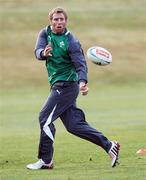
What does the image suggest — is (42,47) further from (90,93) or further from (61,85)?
(90,93)

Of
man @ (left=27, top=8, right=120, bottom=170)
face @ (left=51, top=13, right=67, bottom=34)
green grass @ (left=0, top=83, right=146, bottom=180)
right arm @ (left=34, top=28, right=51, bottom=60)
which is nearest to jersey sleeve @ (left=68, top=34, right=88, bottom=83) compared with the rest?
man @ (left=27, top=8, right=120, bottom=170)

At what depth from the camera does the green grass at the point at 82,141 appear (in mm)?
13422

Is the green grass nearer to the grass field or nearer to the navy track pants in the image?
the grass field

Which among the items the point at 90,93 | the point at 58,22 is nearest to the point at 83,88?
the point at 58,22

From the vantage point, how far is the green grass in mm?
13422

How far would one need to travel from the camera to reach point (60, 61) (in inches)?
553

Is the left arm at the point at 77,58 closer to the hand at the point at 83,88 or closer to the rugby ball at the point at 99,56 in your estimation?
the hand at the point at 83,88

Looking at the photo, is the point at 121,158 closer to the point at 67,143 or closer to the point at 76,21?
the point at 67,143

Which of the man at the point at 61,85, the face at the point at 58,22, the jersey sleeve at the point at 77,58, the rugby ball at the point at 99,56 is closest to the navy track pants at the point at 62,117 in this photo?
the man at the point at 61,85

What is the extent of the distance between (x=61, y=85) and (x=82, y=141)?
5302mm

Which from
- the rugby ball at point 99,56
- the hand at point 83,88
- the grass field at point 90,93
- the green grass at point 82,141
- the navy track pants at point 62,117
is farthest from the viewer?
the grass field at point 90,93

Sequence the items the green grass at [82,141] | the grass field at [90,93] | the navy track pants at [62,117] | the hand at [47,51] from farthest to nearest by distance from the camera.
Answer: the grass field at [90,93]
the navy track pants at [62,117]
the hand at [47,51]
the green grass at [82,141]

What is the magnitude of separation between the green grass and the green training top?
61.2 inches

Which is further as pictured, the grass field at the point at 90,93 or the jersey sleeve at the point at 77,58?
the grass field at the point at 90,93
